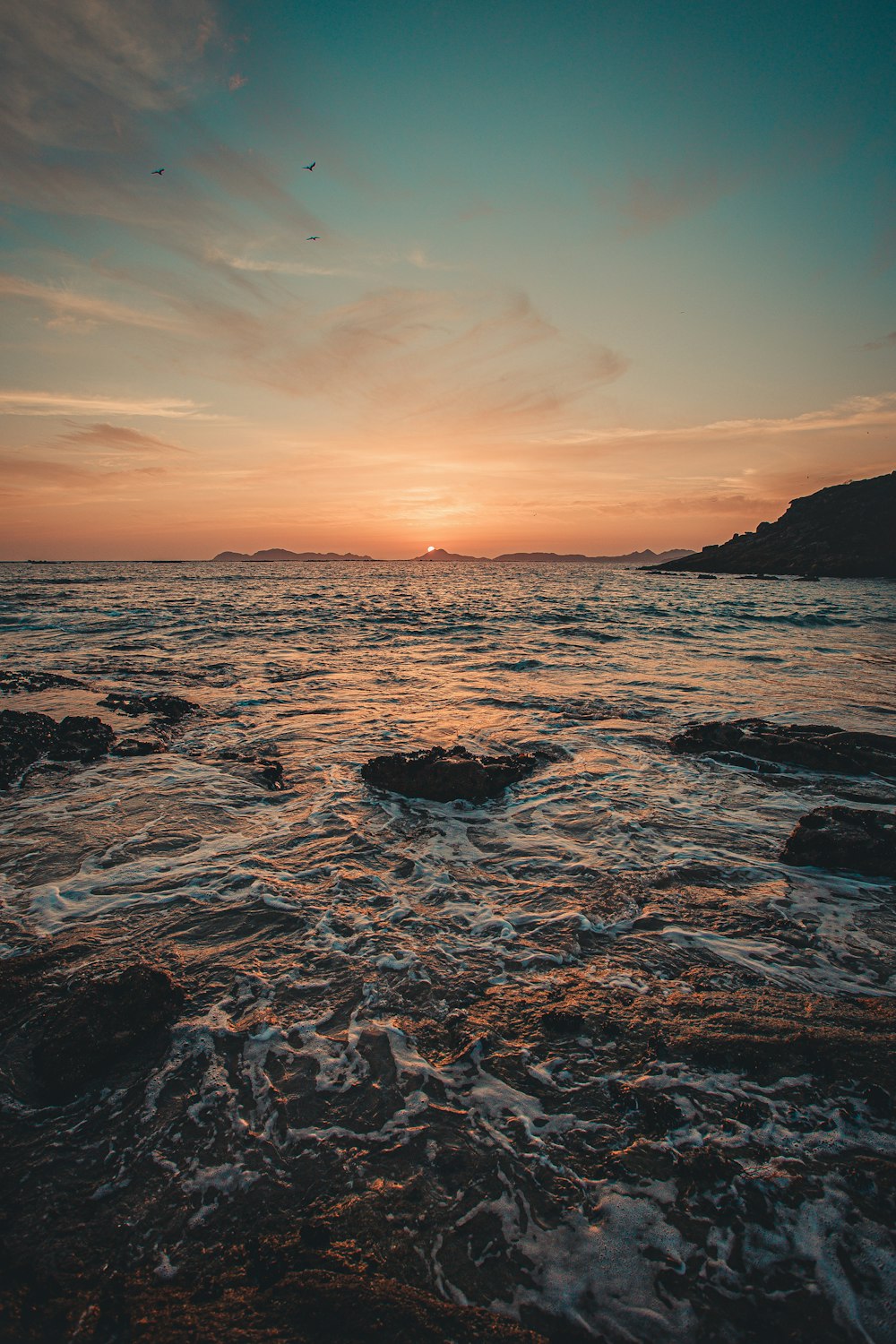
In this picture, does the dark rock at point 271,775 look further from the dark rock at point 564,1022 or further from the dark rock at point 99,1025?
the dark rock at point 564,1022

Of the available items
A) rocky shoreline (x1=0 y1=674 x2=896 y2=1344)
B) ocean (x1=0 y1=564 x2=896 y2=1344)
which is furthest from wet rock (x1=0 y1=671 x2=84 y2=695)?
rocky shoreline (x1=0 y1=674 x2=896 y2=1344)

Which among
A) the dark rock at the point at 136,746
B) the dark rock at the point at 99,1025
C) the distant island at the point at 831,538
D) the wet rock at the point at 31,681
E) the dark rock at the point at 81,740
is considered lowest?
the dark rock at the point at 99,1025

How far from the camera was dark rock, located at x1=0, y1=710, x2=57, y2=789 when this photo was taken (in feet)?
26.5

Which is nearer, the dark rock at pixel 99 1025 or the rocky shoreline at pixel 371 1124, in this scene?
the rocky shoreline at pixel 371 1124

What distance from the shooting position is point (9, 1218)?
2.50 meters

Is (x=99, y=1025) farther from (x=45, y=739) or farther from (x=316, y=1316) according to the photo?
(x=45, y=739)

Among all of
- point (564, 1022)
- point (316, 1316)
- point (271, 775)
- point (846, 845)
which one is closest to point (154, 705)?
point (271, 775)

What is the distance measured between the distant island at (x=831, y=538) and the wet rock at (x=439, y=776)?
86.0 meters

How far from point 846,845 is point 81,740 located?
10.4 m

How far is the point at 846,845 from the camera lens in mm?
5723

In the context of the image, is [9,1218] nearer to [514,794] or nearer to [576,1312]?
[576,1312]

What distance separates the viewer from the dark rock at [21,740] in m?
8.06

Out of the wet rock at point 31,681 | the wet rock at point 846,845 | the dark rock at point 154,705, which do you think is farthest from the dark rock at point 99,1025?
the wet rock at point 31,681

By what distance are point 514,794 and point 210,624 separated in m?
22.8
